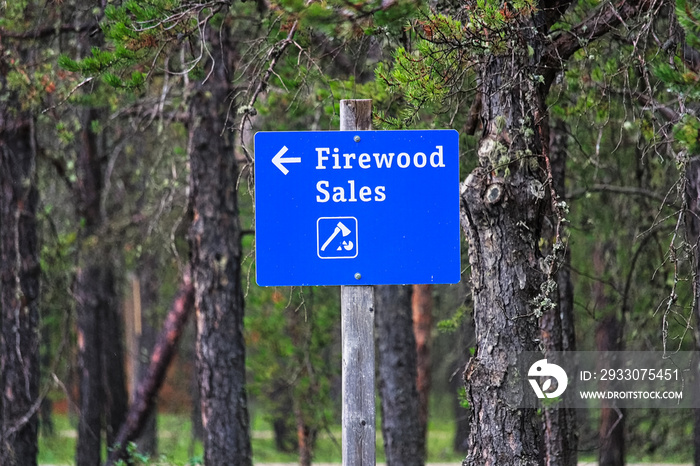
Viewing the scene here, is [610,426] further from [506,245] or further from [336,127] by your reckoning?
[506,245]

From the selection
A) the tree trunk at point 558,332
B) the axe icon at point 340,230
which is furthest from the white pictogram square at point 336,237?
the tree trunk at point 558,332

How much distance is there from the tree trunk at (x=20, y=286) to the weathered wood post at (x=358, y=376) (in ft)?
19.8

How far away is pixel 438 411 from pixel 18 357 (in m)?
22.2

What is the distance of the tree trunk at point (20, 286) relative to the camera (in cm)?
827

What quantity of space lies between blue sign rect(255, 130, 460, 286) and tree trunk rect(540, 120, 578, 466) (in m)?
2.60

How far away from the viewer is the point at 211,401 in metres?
7.51

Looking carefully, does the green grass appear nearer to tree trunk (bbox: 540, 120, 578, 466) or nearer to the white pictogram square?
tree trunk (bbox: 540, 120, 578, 466)

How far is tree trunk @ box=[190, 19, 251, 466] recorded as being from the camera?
751cm

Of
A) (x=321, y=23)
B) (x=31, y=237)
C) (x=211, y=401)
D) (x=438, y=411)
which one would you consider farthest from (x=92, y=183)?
(x=438, y=411)

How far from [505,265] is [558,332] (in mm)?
2382

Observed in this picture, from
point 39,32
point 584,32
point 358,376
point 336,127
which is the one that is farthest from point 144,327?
point 358,376

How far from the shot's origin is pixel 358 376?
3111 mm

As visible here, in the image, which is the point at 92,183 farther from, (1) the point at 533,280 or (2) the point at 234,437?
(1) the point at 533,280

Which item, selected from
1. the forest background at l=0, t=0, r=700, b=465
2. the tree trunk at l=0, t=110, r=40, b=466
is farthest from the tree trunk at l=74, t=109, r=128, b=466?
the tree trunk at l=0, t=110, r=40, b=466
